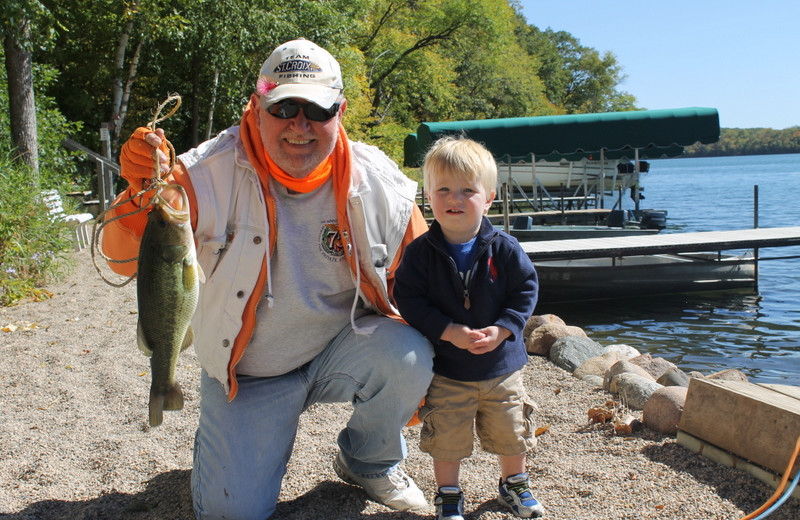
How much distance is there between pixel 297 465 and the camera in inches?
146

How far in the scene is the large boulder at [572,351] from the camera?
6047 millimetres

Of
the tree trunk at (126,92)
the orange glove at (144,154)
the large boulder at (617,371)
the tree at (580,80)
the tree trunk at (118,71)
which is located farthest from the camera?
the tree at (580,80)

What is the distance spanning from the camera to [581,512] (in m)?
3.09

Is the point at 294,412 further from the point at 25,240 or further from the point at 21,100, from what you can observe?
the point at 21,100

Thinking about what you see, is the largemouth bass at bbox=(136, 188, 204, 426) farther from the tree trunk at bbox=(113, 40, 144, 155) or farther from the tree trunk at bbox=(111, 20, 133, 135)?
the tree trunk at bbox=(113, 40, 144, 155)

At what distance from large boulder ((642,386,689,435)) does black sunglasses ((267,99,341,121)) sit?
261cm

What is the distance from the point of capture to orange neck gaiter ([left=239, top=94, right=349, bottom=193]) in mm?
3090

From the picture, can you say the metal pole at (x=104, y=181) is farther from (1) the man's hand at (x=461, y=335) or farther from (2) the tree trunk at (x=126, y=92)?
(1) the man's hand at (x=461, y=335)

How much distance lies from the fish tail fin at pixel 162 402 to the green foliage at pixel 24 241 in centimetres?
587

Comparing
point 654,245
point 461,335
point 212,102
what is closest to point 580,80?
point 212,102

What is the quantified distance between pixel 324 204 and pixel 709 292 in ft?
36.2

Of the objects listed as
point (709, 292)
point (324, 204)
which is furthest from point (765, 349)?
point (324, 204)

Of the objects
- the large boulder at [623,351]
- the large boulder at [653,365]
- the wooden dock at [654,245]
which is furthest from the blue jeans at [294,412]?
the wooden dock at [654,245]

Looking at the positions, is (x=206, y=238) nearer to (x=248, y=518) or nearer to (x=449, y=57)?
(x=248, y=518)
